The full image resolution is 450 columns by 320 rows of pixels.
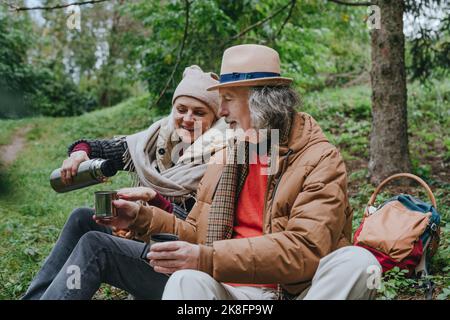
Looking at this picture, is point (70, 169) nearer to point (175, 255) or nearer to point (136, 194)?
point (136, 194)

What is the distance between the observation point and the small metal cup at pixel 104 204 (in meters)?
2.15

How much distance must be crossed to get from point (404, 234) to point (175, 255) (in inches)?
54.7

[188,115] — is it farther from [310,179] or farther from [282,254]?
[282,254]

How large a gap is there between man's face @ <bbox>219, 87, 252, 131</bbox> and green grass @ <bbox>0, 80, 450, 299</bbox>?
0.85 m

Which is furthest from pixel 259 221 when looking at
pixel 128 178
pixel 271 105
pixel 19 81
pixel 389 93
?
pixel 128 178

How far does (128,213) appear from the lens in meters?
2.29

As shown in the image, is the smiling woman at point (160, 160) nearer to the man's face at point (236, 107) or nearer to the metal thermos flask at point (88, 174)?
the metal thermos flask at point (88, 174)

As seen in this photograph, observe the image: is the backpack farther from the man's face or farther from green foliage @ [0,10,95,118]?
green foliage @ [0,10,95,118]

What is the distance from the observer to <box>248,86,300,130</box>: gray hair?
2.25m

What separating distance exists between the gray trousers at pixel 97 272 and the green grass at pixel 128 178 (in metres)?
0.31

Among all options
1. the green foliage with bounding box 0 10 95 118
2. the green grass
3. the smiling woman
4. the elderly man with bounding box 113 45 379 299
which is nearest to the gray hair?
the elderly man with bounding box 113 45 379 299

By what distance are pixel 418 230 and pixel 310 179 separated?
3.22 feet

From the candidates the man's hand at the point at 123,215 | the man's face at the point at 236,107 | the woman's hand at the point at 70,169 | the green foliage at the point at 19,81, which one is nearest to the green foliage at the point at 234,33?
the woman's hand at the point at 70,169

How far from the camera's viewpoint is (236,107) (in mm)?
2385
